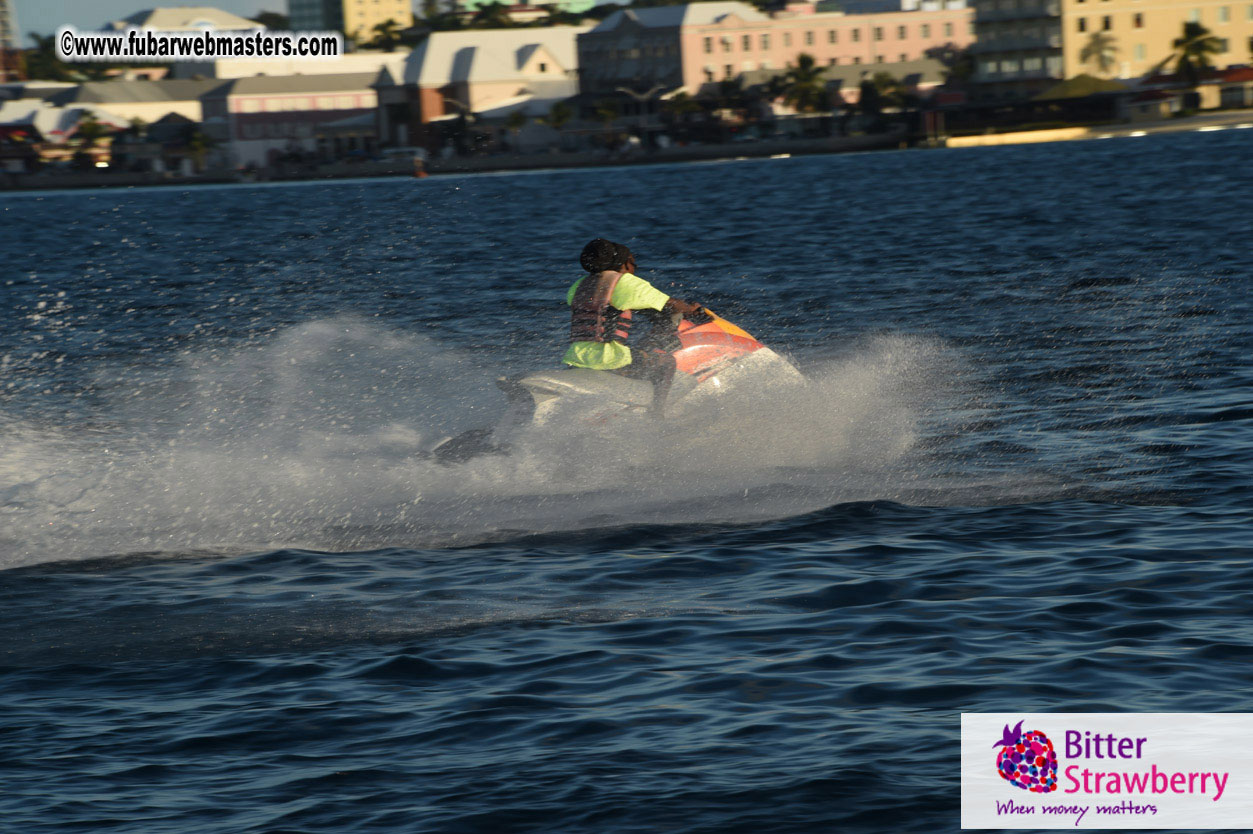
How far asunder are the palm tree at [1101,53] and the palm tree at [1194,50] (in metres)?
6.22

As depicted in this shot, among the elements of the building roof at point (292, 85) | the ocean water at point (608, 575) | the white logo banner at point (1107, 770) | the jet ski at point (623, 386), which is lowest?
the white logo banner at point (1107, 770)

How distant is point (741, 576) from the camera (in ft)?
34.9

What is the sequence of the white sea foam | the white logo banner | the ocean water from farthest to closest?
1. the white sea foam
2. the ocean water
3. the white logo banner

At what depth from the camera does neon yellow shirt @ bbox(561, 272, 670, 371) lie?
43.3 feet

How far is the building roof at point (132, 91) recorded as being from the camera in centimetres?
17225

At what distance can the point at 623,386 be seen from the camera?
1363cm

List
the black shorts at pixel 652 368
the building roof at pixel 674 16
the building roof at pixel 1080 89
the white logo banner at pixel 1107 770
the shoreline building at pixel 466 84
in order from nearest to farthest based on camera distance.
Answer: the white logo banner at pixel 1107 770 < the black shorts at pixel 652 368 < the building roof at pixel 1080 89 < the shoreline building at pixel 466 84 < the building roof at pixel 674 16

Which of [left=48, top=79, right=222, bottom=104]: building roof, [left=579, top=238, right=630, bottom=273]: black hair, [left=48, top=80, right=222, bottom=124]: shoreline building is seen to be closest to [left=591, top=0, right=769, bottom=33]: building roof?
[left=48, top=80, right=222, bottom=124]: shoreline building

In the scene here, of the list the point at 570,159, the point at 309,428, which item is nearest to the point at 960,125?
the point at 570,159

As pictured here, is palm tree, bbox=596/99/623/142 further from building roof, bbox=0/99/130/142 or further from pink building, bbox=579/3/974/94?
building roof, bbox=0/99/130/142

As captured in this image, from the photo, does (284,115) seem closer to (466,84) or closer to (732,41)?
(466,84)

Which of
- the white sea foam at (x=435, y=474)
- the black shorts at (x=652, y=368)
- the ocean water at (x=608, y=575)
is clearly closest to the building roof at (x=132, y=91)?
the ocean water at (x=608, y=575)

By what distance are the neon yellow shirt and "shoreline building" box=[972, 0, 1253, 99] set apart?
138124 mm

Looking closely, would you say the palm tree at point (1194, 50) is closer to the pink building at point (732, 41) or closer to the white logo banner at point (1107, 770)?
the pink building at point (732, 41)
